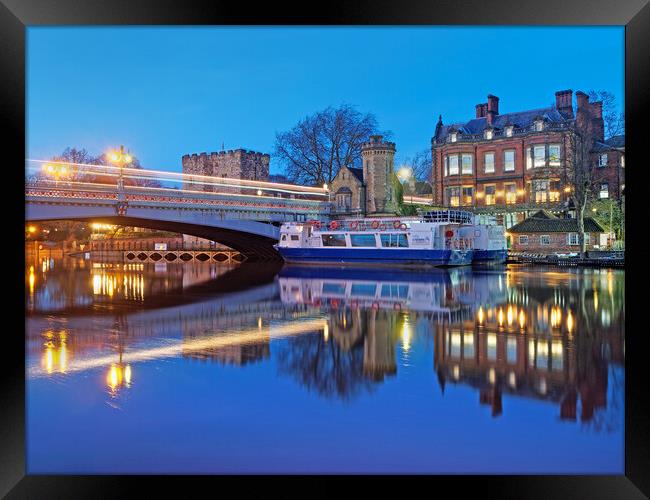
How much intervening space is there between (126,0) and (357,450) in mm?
3833

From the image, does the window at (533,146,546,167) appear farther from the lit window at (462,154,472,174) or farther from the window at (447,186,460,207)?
the window at (447,186,460,207)

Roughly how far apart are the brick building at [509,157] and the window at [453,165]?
0.08 meters

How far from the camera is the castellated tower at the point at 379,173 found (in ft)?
152

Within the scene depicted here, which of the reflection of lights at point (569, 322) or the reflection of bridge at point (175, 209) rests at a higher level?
the reflection of bridge at point (175, 209)

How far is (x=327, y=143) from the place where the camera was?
5434 centimetres

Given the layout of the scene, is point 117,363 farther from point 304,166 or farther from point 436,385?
point 304,166

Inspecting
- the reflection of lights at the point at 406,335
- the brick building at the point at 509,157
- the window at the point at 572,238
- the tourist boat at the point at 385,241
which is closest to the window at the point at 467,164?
the brick building at the point at 509,157

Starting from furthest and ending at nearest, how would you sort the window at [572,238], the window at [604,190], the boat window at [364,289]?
the window at [604,190]
the window at [572,238]
the boat window at [364,289]

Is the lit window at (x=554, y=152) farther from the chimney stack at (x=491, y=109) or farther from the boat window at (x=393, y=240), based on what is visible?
the boat window at (x=393, y=240)

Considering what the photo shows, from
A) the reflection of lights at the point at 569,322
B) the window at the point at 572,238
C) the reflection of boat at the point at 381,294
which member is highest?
the window at the point at 572,238

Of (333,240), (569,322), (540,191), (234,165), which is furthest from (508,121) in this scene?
(569,322)

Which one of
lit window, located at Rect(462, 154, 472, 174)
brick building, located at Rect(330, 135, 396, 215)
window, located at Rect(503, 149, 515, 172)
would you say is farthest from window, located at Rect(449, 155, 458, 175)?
brick building, located at Rect(330, 135, 396, 215)

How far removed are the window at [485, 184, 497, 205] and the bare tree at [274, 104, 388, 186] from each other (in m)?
11.6
